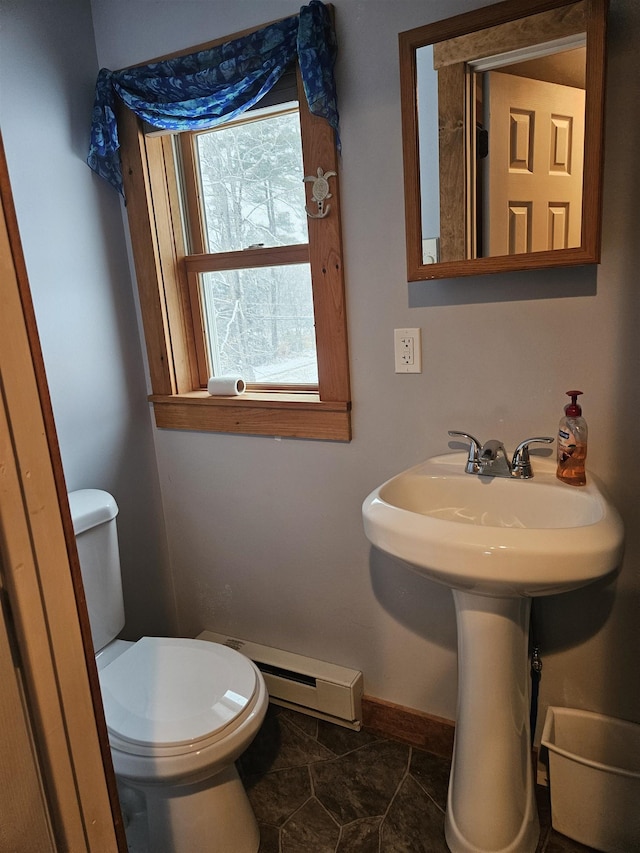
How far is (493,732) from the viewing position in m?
1.25

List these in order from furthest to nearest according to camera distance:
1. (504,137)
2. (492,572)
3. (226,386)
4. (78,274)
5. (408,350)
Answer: (226,386) → (78,274) → (408,350) → (504,137) → (492,572)

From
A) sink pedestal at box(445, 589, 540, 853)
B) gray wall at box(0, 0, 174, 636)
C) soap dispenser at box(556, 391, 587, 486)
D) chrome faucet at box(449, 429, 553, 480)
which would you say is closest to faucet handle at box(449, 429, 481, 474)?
chrome faucet at box(449, 429, 553, 480)

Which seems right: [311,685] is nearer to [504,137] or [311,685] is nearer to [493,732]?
[493,732]

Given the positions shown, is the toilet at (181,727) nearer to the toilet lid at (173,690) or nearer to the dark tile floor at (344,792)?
the toilet lid at (173,690)

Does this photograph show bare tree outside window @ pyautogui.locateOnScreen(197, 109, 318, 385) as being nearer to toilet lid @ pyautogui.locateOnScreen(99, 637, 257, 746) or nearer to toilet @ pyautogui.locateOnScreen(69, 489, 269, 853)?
toilet @ pyautogui.locateOnScreen(69, 489, 269, 853)

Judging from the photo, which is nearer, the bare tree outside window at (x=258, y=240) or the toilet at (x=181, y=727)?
the toilet at (x=181, y=727)

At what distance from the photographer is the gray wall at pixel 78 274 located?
154cm

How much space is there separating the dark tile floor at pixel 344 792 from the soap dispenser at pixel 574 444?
91 cm

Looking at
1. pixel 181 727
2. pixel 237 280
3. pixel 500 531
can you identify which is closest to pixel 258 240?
pixel 237 280

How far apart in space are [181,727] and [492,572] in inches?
30.6

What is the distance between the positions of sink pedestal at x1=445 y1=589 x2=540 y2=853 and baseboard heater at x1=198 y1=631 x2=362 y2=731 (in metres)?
0.45

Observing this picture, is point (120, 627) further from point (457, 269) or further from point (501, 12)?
point (501, 12)

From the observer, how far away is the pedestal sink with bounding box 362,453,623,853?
38.5 inches

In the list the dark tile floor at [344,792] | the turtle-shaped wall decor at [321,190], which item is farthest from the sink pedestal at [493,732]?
the turtle-shaped wall decor at [321,190]
